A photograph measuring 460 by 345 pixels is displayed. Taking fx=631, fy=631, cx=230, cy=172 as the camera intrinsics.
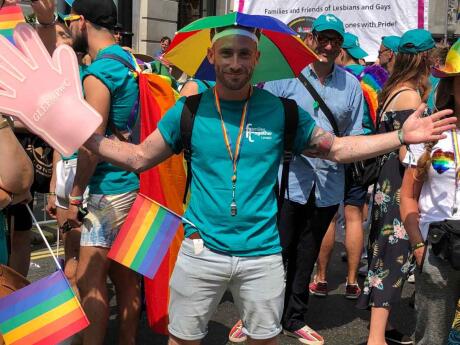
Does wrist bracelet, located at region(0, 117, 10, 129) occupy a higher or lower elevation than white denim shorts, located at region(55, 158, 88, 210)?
higher

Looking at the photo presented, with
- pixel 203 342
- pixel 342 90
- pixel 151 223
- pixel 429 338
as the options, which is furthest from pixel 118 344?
pixel 342 90

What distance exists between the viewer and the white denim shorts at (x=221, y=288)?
254 centimetres

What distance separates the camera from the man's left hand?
2359 millimetres

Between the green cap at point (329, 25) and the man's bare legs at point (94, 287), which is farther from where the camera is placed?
the green cap at point (329, 25)

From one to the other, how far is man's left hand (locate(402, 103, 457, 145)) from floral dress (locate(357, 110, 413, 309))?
1324 mm

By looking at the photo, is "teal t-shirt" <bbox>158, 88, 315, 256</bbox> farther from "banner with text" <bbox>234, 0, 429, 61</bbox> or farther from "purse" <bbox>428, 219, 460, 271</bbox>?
"banner with text" <bbox>234, 0, 429, 61</bbox>

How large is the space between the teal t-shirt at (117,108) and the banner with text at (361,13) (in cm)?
280

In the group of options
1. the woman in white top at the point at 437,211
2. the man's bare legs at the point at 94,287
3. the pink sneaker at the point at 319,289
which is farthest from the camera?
the pink sneaker at the point at 319,289

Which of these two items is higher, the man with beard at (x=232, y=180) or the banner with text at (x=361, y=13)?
the banner with text at (x=361, y=13)

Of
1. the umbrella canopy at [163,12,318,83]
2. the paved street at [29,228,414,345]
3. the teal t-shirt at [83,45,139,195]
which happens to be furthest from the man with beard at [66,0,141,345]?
the paved street at [29,228,414,345]

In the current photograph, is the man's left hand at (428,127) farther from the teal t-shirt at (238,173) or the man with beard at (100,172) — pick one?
the man with beard at (100,172)

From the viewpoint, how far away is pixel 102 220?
10.4ft

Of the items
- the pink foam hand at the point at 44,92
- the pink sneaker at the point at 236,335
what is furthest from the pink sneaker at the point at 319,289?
the pink foam hand at the point at 44,92

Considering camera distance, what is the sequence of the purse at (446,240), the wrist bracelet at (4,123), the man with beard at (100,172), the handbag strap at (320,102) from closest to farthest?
1. the wrist bracelet at (4,123)
2. the purse at (446,240)
3. the man with beard at (100,172)
4. the handbag strap at (320,102)
